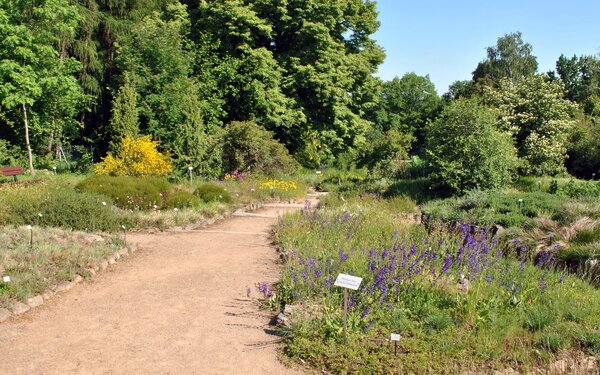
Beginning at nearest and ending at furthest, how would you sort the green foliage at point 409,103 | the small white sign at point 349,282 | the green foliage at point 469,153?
the small white sign at point 349,282 → the green foliage at point 469,153 → the green foliage at point 409,103

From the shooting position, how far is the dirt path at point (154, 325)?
4730mm

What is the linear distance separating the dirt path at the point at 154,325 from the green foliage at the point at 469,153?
296 inches

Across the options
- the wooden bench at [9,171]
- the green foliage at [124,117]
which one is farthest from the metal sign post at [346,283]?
the green foliage at [124,117]

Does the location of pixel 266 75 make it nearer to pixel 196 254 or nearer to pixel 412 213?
pixel 412 213

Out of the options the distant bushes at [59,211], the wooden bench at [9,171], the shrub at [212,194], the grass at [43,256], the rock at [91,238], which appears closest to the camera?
the grass at [43,256]

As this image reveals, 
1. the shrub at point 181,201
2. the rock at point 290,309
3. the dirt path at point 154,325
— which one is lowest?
the dirt path at point 154,325

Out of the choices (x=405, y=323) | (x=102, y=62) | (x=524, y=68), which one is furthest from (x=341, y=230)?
(x=524, y=68)

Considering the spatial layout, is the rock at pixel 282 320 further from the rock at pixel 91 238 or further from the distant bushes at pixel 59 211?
the distant bushes at pixel 59 211

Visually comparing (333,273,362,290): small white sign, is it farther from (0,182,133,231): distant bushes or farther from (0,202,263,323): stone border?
(0,182,133,231): distant bushes

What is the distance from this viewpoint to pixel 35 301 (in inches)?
246

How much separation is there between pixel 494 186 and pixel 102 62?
71.9ft

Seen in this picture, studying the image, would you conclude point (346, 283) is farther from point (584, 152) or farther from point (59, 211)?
point (584, 152)

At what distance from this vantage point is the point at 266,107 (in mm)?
23328

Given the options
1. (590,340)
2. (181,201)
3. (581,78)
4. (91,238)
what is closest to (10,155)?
(181,201)
